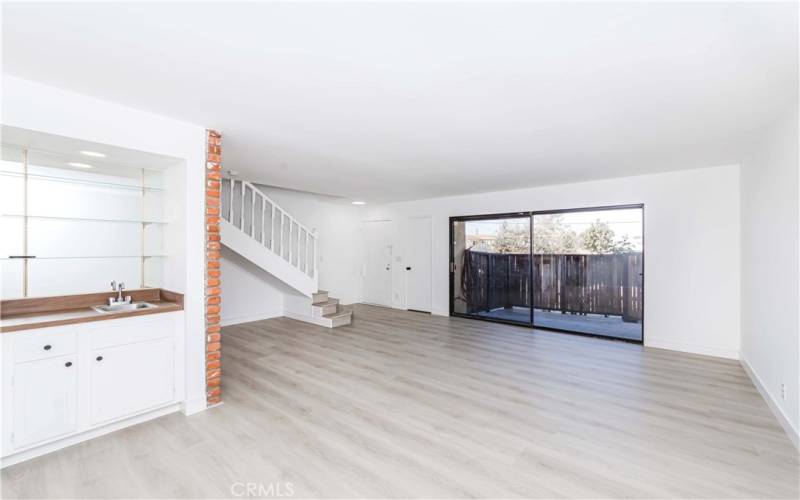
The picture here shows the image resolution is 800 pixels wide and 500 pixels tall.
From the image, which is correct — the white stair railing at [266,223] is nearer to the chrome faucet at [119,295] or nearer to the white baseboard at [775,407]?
the chrome faucet at [119,295]

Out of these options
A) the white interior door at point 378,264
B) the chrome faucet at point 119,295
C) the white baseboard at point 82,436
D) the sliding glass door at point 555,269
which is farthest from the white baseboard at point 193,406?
the white interior door at point 378,264

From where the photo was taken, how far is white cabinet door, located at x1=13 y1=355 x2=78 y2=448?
2240mm

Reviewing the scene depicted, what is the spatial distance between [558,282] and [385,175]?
3445mm

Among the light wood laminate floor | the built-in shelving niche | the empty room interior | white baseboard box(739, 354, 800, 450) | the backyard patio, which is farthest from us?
the backyard patio

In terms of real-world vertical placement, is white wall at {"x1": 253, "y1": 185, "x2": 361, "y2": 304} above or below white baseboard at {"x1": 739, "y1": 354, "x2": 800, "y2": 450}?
above

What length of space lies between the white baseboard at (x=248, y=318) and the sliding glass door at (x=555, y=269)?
3.62 meters

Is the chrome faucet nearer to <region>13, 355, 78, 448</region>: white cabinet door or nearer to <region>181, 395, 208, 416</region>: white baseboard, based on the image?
<region>13, 355, 78, 448</region>: white cabinet door

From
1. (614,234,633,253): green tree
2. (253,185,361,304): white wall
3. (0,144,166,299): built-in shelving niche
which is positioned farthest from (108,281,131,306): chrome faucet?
(614,234,633,253): green tree

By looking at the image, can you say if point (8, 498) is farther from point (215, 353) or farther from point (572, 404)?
point (572, 404)

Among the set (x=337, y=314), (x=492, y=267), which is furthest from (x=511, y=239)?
(x=337, y=314)

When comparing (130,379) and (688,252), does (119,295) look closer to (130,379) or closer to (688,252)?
(130,379)

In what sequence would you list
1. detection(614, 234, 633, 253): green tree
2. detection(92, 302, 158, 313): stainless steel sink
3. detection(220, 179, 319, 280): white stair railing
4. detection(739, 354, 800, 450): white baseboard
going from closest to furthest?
1. detection(739, 354, 800, 450): white baseboard
2. detection(92, 302, 158, 313): stainless steel sink
3. detection(614, 234, 633, 253): green tree
4. detection(220, 179, 319, 280): white stair railing

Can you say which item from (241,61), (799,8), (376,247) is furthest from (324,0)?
(376,247)

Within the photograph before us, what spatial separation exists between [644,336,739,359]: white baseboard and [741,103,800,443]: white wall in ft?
1.27
